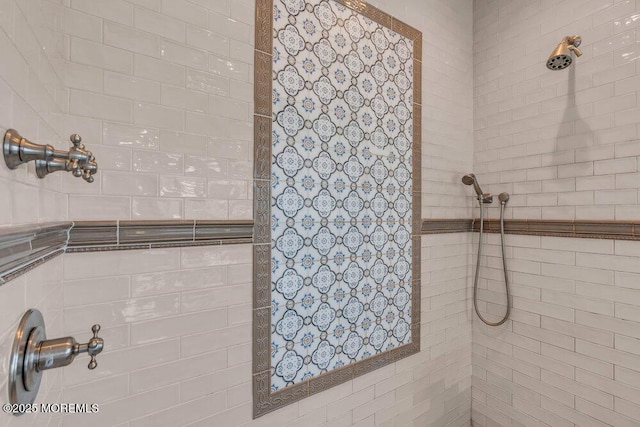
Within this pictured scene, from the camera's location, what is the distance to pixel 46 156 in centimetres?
51

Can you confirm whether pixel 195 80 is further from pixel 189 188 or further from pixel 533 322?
pixel 533 322

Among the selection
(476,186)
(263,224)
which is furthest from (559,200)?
(263,224)

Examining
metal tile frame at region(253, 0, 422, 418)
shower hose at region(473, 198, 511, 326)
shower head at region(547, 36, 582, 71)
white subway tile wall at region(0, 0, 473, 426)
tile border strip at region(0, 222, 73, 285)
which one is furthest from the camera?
shower hose at region(473, 198, 511, 326)

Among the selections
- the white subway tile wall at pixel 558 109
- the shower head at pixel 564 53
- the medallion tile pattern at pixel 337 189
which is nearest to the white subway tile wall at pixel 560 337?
the white subway tile wall at pixel 558 109

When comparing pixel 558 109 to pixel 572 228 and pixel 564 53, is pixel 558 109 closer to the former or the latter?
pixel 564 53

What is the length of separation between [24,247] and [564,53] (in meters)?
1.93

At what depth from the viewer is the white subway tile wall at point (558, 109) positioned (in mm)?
1381

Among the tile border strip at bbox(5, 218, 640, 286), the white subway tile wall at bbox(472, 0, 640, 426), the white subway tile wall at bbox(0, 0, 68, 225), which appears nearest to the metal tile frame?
the tile border strip at bbox(5, 218, 640, 286)

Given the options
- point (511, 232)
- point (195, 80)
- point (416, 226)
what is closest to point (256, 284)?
point (195, 80)

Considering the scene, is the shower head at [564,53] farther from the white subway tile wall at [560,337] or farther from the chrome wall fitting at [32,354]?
the chrome wall fitting at [32,354]

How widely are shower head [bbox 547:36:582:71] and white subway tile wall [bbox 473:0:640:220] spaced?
166 mm

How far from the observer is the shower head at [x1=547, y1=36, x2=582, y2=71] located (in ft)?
4.39

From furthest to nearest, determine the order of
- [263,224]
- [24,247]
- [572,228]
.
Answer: [572,228] < [263,224] < [24,247]

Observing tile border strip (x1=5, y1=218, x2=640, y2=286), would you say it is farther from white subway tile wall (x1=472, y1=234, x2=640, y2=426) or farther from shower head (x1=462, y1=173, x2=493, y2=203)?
shower head (x1=462, y1=173, x2=493, y2=203)
